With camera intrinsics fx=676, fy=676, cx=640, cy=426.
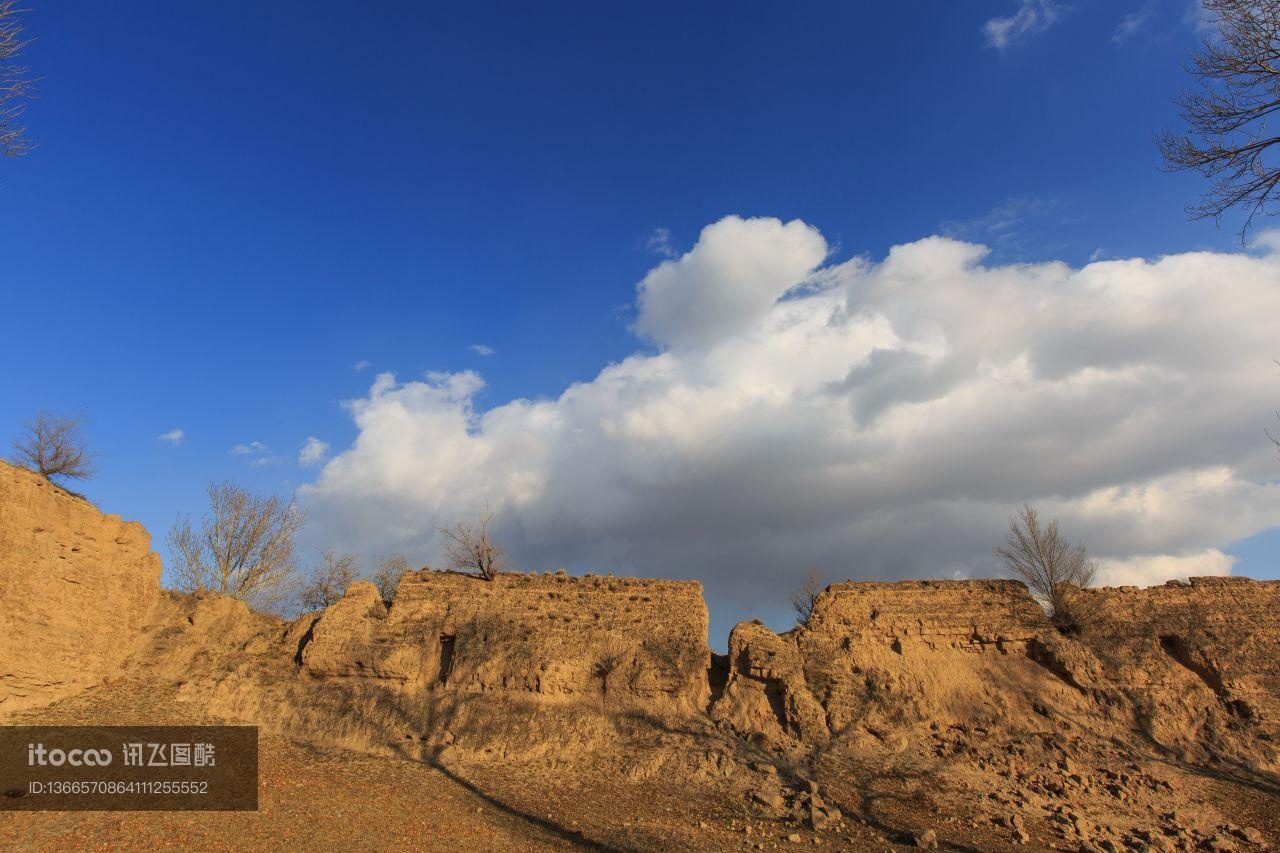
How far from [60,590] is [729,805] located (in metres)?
15.3

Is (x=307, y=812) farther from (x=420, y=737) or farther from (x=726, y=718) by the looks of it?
(x=726, y=718)

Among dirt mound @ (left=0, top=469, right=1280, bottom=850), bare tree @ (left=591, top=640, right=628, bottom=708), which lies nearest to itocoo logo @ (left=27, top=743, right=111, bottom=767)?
dirt mound @ (left=0, top=469, right=1280, bottom=850)

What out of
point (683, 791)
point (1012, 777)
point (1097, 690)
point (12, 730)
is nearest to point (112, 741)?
point (12, 730)

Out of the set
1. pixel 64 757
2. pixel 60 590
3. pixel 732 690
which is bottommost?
pixel 732 690

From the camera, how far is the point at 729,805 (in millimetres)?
13445

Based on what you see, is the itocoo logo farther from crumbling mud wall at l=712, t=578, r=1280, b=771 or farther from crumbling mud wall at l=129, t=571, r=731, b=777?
crumbling mud wall at l=712, t=578, r=1280, b=771

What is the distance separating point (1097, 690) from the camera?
16.8 meters

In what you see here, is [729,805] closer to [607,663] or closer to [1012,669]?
[607,663]

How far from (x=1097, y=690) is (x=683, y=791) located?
10882 millimetres

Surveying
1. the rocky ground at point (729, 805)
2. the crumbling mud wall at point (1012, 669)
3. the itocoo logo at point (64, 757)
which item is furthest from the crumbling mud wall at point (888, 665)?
the itocoo logo at point (64, 757)

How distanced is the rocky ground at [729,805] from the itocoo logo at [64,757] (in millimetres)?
1277

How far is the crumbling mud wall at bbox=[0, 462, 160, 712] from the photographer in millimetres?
14109

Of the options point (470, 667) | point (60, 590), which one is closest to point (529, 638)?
point (470, 667)

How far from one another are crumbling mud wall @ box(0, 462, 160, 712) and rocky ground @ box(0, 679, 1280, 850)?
678mm
